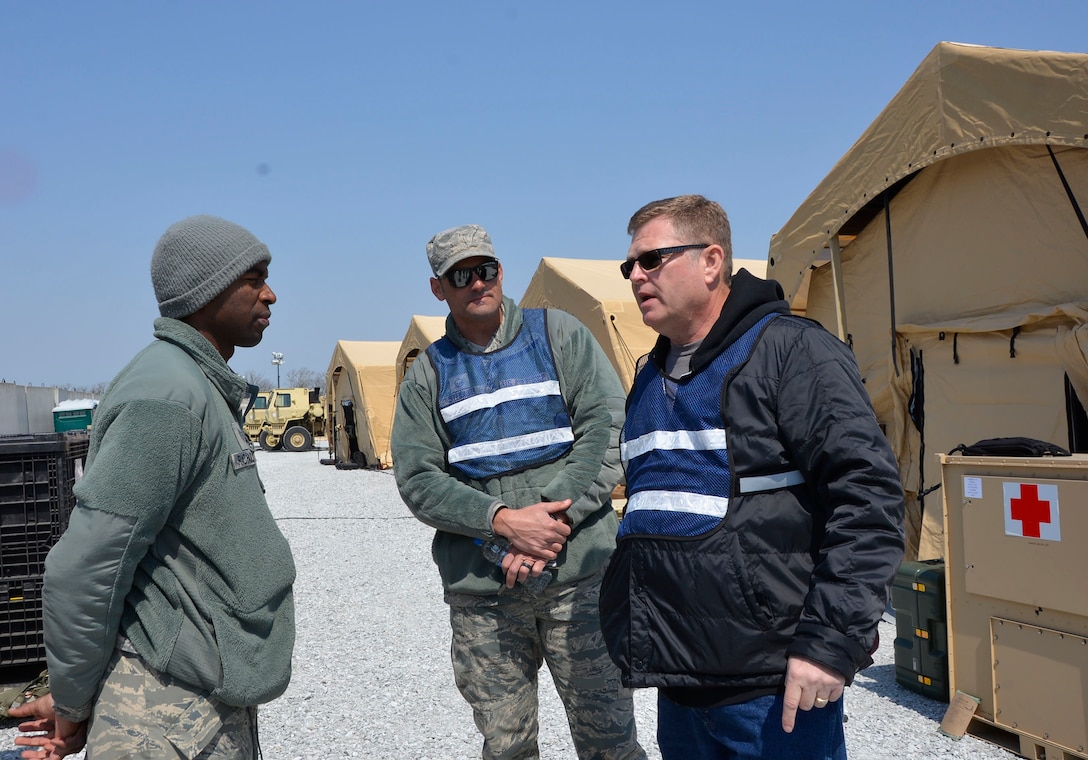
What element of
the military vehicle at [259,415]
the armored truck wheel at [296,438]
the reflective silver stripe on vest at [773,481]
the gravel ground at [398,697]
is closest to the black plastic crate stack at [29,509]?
the gravel ground at [398,697]

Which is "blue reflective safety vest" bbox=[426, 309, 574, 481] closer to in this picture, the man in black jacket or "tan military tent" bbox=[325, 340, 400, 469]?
the man in black jacket

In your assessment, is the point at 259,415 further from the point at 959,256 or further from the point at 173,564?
the point at 173,564

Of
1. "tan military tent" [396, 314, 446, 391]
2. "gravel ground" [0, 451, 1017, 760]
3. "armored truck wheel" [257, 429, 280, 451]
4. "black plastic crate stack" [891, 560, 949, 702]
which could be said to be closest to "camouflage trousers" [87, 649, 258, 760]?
"gravel ground" [0, 451, 1017, 760]

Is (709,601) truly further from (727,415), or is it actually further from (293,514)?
(293,514)

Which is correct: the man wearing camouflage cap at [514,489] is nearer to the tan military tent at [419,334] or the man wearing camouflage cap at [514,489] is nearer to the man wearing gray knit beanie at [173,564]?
the man wearing gray knit beanie at [173,564]

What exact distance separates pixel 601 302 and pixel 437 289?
280 inches

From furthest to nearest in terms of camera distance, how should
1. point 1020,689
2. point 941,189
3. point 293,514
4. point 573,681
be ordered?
point 293,514 → point 941,189 → point 1020,689 → point 573,681

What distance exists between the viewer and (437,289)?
2.93 metres

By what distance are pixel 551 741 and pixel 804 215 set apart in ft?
14.5

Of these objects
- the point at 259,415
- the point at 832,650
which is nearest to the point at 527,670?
the point at 832,650

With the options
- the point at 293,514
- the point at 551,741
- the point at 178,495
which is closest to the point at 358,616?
the point at 551,741

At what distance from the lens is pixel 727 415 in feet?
6.11

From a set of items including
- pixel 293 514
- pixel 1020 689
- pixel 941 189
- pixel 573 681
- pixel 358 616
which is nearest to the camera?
pixel 573 681

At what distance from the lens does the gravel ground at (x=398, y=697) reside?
12.6 feet
